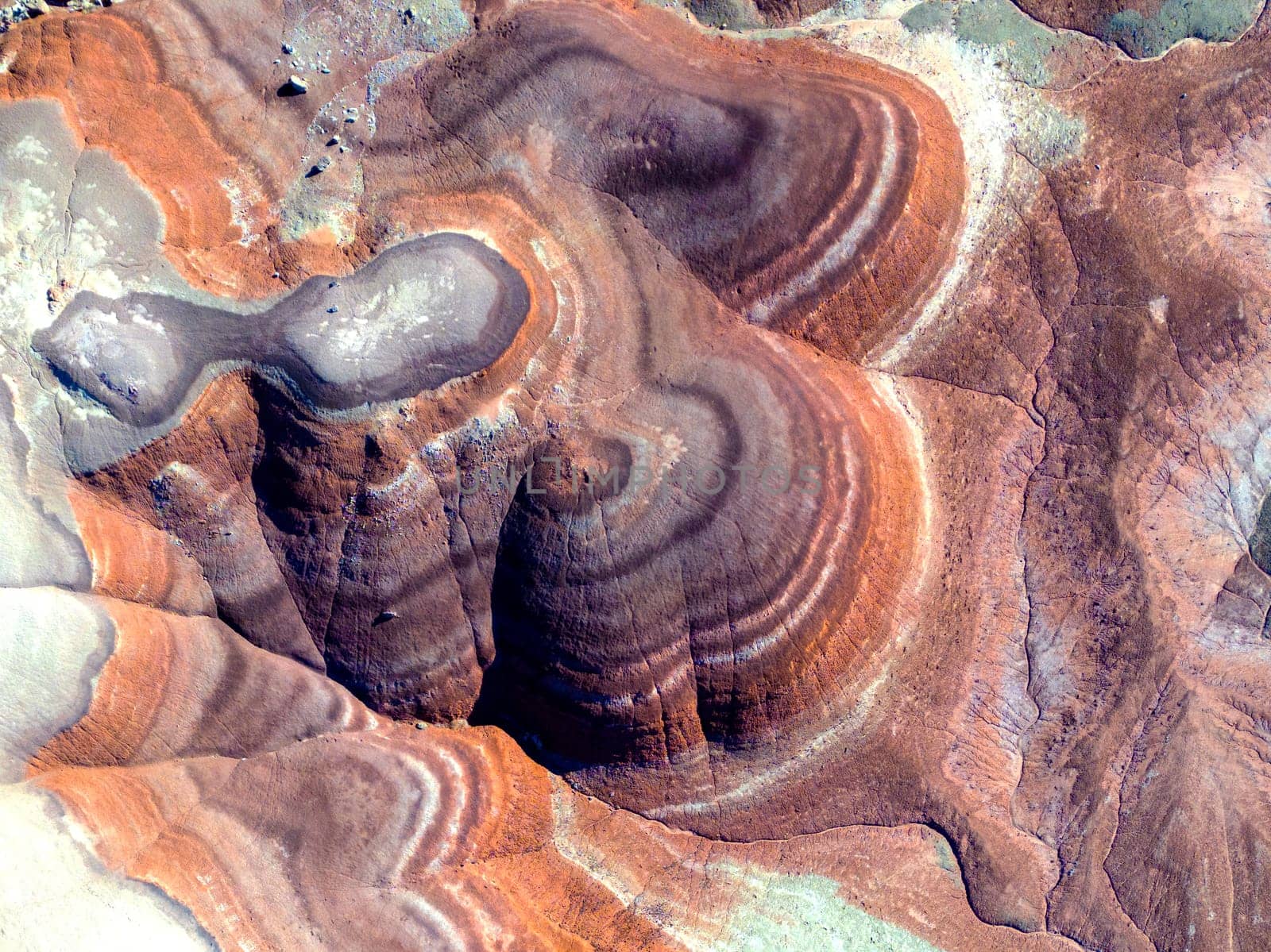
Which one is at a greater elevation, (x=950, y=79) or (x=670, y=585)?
(x=950, y=79)

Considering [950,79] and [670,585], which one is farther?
[950,79]

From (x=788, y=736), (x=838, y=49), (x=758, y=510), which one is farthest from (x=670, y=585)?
(x=838, y=49)

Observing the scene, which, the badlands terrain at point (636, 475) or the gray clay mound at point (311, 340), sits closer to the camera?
the gray clay mound at point (311, 340)

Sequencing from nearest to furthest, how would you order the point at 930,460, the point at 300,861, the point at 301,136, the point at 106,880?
the point at 106,880, the point at 300,861, the point at 301,136, the point at 930,460

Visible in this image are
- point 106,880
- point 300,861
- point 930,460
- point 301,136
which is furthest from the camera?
point 930,460

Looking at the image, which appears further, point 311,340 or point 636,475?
point 636,475

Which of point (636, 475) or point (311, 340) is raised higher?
point (311, 340)

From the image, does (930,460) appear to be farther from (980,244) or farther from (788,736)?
(788,736)

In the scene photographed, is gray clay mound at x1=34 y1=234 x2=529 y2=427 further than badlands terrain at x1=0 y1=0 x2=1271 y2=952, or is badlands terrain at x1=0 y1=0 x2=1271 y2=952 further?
badlands terrain at x1=0 y1=0 x2=1271 y2=952
